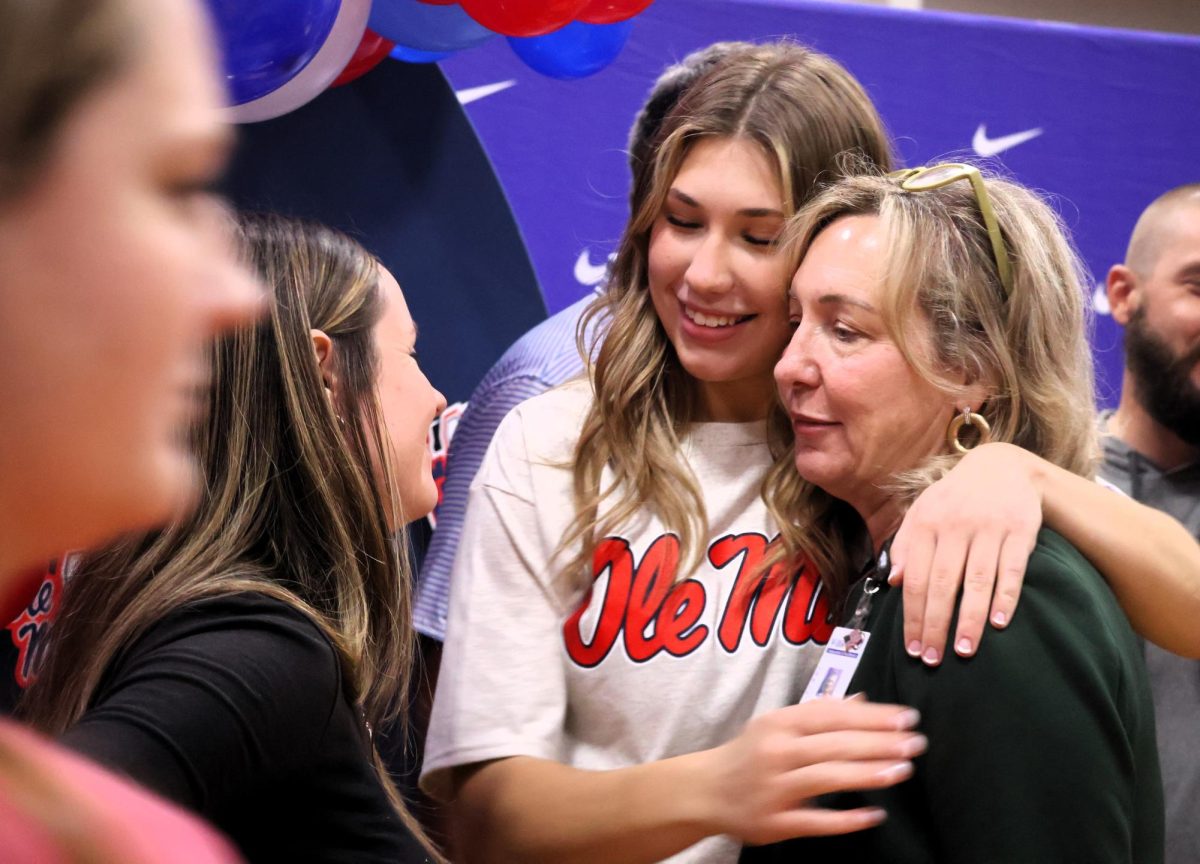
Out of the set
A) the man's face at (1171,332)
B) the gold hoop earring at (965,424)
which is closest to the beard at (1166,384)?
the man's face at (1171,332)

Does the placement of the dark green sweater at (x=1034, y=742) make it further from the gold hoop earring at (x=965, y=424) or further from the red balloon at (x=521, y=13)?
the red balloon at (x=521, y=13)

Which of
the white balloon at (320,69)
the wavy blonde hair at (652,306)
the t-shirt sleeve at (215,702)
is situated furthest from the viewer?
the white balloon at (320,69)

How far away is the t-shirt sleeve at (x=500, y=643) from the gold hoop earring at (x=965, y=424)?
493mm

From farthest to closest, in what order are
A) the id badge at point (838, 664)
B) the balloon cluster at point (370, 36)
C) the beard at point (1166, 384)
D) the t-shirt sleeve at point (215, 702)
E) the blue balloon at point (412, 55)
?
the beard at point (1166, 384) < the blue balloon at point (412, 55) < the balloon cluster at point (370, 36) < the id badge at point (838, 664) < the t-shirt sleeve at point (215, 702)

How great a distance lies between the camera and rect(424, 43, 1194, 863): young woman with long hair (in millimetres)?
1426

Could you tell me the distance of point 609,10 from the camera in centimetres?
219

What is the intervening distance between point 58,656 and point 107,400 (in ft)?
3.40

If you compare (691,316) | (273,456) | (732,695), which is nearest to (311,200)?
(691,316)

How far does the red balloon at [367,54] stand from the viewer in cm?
231

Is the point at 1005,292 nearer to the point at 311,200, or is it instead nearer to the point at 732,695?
the point at 732,695

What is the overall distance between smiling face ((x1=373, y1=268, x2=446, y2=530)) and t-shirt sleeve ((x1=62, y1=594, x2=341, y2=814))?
406 mm

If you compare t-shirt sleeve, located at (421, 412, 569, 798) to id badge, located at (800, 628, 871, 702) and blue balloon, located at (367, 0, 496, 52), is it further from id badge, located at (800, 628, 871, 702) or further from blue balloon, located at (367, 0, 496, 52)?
blue balloon, located at (367, 0, 496, 52)

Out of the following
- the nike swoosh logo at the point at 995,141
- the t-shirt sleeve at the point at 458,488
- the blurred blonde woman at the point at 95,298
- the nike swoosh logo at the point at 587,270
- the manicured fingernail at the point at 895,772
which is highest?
the blurred blonde woman at the point at 95,298

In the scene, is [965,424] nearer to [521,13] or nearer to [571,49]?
[521,13]
